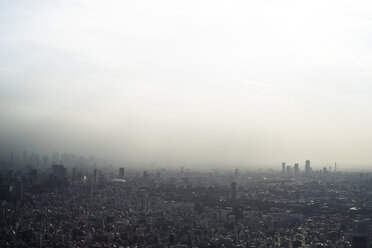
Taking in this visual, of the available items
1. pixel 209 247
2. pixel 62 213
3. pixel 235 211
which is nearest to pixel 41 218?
pixel 62 213

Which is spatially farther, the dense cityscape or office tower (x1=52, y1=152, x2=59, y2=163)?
office tower (x1=52, y1=152, x2=59, y2=163)

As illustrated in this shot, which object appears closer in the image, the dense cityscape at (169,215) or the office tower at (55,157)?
the dense cityscape at (169,215)

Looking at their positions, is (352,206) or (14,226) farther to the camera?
(352,206)

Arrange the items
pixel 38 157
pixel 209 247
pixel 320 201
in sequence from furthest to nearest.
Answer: pixel 38 157
pixel 320 201
pixel 209 247

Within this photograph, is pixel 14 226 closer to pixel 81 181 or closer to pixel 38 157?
pixel 81 181

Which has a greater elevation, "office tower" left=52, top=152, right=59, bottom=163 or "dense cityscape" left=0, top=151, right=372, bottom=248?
"office tower" left=52, top=152, right=59, bottom=163

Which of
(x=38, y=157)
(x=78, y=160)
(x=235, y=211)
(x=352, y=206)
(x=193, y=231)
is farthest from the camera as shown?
(x=78, y=160)
